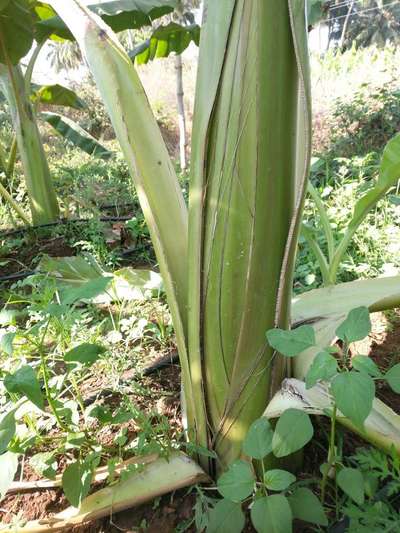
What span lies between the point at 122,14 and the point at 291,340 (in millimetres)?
2398

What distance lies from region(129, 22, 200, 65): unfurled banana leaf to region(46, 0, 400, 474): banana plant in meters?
2.39

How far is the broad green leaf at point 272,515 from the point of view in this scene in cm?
42

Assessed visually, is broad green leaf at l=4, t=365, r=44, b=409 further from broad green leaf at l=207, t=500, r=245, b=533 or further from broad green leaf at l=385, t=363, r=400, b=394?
broad green leaf at l=385, t=363, r=400, b=394

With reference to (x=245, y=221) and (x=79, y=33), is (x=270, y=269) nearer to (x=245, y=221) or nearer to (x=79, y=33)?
(x=245, y=221)

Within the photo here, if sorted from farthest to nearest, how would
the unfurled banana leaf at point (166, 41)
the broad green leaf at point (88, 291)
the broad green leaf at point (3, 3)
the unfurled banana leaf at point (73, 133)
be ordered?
the unfurled banana leaf at point (73, 133) < the unfurled banana leaf at point (166, 41) < the broad green leaf at point (3, 3) < the broad green leaf at point (88, 291)

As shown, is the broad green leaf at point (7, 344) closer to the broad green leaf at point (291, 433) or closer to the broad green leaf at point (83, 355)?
the broad green leaf at point (83, 355)

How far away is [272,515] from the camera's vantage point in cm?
43

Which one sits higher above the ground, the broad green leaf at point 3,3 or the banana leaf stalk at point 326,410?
the broad green leaf at point 3,3

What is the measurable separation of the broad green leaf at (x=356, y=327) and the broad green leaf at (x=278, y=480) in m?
0.19

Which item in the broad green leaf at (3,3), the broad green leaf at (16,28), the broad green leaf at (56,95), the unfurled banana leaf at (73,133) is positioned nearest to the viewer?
the broad green leaf at (3,3)

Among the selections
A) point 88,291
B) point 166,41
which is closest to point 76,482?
point 88,291

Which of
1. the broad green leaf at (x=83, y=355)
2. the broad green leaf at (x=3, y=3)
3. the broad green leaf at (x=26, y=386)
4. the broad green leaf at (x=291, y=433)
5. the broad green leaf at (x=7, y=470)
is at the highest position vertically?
the broad green leaf at (x=3, y=3)

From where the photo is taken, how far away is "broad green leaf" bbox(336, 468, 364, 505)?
0.46 metres

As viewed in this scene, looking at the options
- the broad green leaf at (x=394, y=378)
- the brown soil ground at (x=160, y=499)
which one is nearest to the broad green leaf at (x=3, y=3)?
the brown soil ground at (x=160, y=499)
